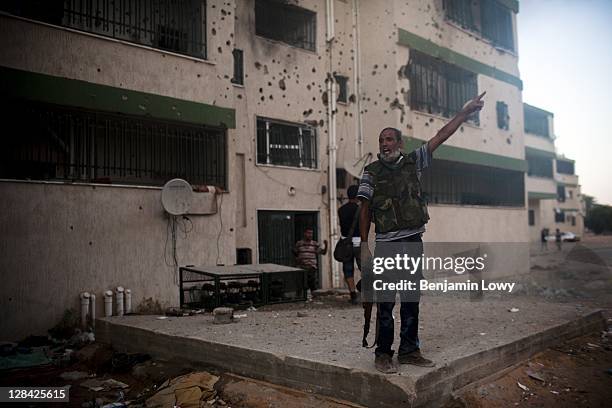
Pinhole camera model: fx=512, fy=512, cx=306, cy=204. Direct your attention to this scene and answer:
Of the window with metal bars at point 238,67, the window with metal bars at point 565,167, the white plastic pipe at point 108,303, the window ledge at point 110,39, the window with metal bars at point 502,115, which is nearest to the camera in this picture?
the window ledge at point 110,39

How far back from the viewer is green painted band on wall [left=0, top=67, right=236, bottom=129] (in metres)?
7.25

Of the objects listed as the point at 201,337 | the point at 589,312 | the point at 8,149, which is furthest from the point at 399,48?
the point at 201,337

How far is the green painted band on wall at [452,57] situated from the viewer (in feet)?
43.8

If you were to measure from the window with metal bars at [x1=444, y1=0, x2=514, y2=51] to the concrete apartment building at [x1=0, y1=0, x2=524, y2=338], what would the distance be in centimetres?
33

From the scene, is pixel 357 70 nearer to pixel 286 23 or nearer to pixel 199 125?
pixel 286 23

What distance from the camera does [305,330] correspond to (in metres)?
5.55

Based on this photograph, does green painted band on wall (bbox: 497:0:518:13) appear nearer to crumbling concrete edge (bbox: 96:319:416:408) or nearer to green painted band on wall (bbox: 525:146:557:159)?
crumbling concrete edge (bbox: 96:319:416:408)

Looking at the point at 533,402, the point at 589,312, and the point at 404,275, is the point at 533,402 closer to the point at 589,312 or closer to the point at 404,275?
the point at 404,275

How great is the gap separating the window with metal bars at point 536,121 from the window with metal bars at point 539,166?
171 centimetres

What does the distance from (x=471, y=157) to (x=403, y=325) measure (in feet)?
41.1

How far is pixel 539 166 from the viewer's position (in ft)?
116

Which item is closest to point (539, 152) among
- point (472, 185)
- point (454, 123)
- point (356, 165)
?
point (472, 185)

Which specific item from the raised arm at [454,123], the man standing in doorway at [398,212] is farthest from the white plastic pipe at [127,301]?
the raised arm at [454,123]

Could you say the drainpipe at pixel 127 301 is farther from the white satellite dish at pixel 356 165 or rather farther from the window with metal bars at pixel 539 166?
the window with metal bars at pixel 539 166
